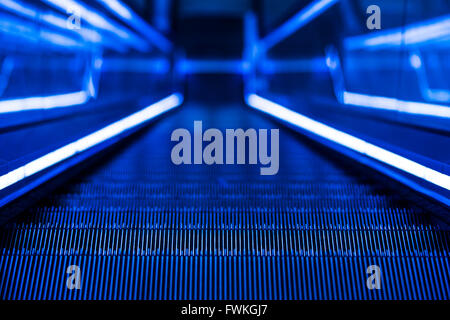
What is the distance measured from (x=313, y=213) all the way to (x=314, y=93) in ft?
14.4

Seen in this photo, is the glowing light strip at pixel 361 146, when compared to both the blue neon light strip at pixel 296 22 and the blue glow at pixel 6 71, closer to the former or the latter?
the blue neon light strip at pixel 296 22

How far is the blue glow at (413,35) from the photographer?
4070 mm

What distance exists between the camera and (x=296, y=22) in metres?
6.48

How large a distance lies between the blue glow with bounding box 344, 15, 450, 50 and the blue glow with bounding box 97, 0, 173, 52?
3.60 metres

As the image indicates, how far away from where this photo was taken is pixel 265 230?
243cm

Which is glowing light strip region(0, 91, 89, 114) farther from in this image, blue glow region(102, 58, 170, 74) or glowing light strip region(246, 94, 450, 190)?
glowing light strip region(246, 94, 450, 190)

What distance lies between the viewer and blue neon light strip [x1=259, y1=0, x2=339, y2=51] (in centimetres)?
545

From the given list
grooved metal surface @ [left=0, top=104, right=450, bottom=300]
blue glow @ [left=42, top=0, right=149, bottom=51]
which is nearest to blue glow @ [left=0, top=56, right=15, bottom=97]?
blue glow @ [left=42, top=0, right=149, bottom=51]

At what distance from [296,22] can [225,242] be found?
5176 millimetres

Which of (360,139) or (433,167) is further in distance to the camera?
(360,139)

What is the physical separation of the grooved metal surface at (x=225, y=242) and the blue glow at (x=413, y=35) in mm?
2044

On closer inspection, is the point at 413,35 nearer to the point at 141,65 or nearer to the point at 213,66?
the point at 141,65
